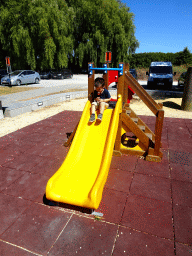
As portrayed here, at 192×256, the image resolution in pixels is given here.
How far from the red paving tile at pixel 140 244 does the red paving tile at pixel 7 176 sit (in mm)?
2241

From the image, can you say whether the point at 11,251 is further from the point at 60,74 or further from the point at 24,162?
the point at 60,74

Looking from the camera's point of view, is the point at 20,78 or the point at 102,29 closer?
the point at 20,78

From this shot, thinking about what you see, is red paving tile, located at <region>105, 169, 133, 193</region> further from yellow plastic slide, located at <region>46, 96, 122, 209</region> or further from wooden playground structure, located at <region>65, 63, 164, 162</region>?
wooden playground structure, located at <region>65, 63, 164, 162</region>

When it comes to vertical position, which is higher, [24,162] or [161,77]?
[161,77]

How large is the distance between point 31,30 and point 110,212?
24239 mm

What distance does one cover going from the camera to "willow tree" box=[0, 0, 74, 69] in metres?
21.6

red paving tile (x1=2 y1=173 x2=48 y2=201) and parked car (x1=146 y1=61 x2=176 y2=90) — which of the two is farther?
parked car (x1=146 y1=61 x2=176 y2=90)

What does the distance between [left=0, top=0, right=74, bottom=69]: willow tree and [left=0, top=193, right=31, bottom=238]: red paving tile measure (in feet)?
74.0

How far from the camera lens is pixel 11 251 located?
2.27 metres

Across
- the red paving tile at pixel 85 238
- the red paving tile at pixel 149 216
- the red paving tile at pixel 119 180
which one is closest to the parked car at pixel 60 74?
the red paving tile at pixel 119 180

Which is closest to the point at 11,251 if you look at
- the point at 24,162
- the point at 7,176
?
the point at 7,176

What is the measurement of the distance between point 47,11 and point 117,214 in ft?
82.2

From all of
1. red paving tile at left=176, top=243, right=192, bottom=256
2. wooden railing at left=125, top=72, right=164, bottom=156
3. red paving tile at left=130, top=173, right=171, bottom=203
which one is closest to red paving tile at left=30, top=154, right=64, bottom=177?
red paving tile at left=130, top=173, right=171, bottom=203

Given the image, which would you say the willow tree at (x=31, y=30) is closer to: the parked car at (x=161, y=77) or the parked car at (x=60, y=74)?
the parked car at (x=60, y=74)
